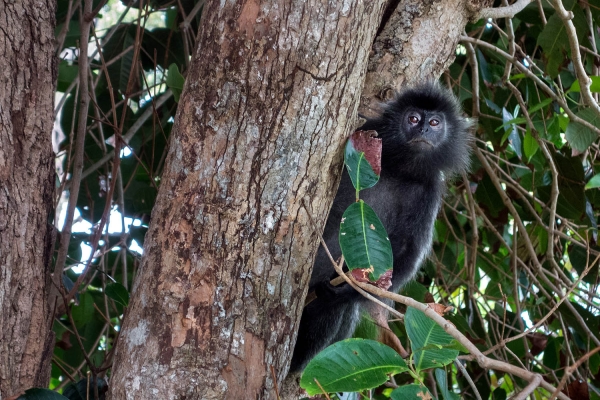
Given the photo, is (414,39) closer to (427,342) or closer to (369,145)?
(369,145)

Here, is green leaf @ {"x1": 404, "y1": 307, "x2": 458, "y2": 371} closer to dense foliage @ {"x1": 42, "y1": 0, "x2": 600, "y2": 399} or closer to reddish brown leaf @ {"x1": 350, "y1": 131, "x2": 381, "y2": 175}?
reddish brown leaf @ {"x1": 350, "y1": 131, "x2": 381, "y2": 175}

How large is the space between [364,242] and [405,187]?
1512 mm

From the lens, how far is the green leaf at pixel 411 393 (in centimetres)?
127

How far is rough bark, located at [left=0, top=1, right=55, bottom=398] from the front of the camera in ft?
5.71

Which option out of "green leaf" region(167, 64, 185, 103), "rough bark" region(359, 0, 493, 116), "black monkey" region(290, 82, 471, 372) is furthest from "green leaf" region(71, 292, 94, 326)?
"rough bark" region(359, 0, 493, 116)

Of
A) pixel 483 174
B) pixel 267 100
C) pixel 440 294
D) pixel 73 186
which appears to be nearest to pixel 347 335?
pixel 440 294

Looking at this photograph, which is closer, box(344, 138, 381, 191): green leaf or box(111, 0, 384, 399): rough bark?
box(111, 0, 384, 399): rough bark

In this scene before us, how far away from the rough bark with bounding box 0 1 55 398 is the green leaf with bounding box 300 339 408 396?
881mm

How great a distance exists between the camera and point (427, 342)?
1.37m

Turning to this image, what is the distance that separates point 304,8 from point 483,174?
203cm

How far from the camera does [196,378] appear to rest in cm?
156

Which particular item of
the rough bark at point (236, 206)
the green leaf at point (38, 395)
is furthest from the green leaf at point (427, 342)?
the green leaf at point (38, 395)

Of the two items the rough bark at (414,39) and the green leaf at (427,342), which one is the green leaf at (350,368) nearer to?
the green leaf at (427,342)

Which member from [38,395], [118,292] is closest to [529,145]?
[118,292]
